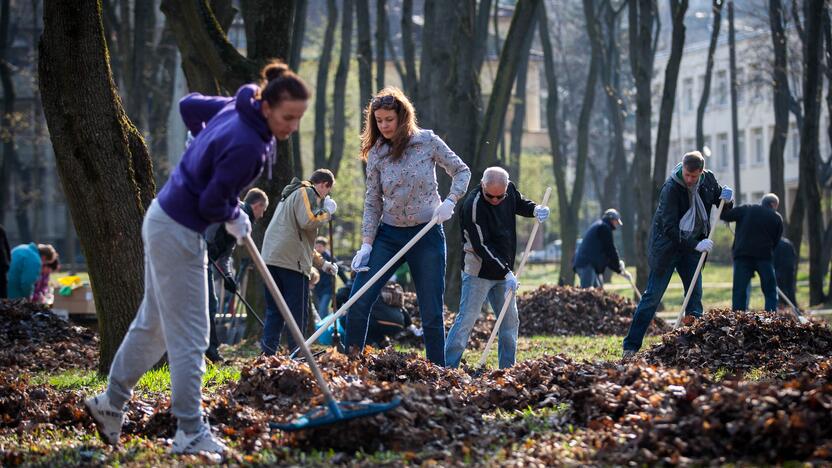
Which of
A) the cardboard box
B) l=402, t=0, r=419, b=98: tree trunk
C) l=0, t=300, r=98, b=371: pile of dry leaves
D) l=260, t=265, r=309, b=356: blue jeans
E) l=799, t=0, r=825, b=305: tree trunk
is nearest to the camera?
l=260, t=265, r=309, b=356: blue jeans

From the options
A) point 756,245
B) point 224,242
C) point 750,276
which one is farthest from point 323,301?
point 224,242

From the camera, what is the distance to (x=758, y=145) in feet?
217

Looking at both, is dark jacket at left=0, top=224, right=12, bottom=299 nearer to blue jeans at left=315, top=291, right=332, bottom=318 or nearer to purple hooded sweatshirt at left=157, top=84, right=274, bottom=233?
blue jeans at left=315, top=291, right=332, bottom=318

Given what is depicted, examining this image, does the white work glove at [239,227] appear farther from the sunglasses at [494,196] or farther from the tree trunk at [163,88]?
the tree trunk at [163,88]

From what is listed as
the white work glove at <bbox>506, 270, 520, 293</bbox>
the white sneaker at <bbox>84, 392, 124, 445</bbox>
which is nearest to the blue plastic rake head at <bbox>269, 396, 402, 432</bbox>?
the white sneaker at <bbox>84, 392, 124, 445</bbox>

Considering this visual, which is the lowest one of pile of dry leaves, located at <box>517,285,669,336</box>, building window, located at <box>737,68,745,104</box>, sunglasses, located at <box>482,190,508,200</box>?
pile of dry leaves, located at <box>517,285,669,336</box>

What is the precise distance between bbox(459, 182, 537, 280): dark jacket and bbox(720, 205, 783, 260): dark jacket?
6.79m

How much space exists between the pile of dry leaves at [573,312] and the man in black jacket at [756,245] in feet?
4.86

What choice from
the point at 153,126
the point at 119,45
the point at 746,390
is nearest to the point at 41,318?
the point at 746,390

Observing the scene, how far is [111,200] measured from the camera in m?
9.91

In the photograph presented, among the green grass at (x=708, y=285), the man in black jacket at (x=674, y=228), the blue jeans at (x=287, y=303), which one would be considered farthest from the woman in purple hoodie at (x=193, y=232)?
the green grass at (x=708, y=285)

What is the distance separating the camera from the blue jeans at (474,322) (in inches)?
403

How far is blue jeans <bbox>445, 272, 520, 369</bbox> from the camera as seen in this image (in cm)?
1023

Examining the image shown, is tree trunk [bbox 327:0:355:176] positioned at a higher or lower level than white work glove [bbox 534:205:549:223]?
higher
